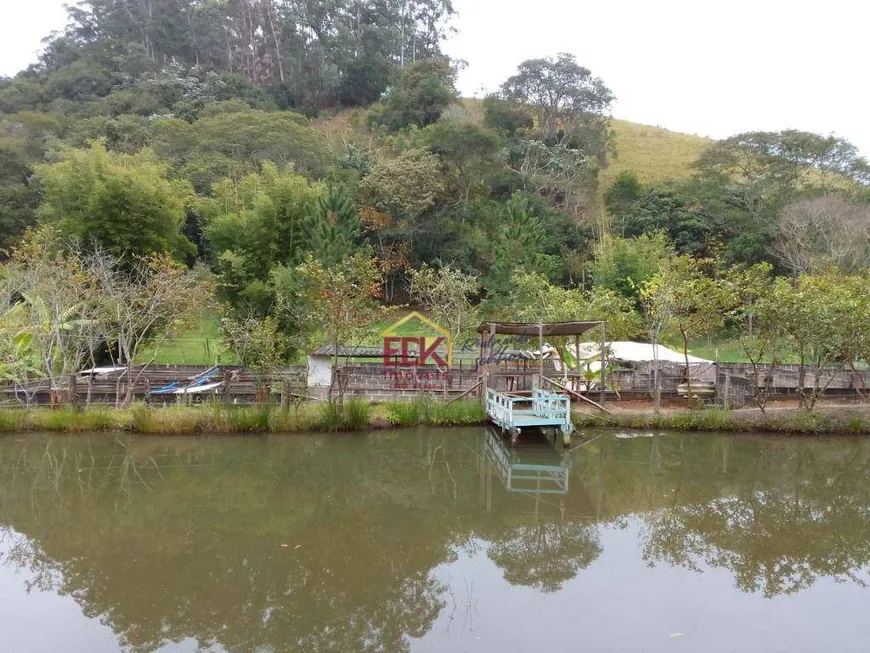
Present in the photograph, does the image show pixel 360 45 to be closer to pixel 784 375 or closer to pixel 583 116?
pixel 583 116

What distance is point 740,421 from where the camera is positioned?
1229cm

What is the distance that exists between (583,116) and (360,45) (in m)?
23.4

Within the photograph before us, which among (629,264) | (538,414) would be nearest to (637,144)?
(629,264)

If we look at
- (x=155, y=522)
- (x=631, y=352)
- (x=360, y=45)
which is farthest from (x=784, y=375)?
(x=360, y=45)

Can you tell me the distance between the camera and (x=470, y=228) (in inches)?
1155

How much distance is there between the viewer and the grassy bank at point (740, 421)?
12.0 m

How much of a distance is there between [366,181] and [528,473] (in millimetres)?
22256

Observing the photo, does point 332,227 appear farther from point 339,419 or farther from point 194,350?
point 339,419

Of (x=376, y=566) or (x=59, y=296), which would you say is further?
(x=59, y=296)

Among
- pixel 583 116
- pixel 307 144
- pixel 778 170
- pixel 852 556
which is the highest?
pixel 583 116

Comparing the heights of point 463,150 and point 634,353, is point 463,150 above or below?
above

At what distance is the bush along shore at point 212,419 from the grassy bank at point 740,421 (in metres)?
4.75

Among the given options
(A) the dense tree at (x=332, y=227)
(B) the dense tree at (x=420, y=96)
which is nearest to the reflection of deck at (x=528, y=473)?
(A) the dense tree at (x=332, y=227)

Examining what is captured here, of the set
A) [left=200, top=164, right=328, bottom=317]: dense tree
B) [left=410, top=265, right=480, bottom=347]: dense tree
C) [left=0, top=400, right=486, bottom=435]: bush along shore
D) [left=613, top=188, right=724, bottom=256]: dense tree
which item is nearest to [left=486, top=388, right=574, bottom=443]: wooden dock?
[left=0, top=400, right=486, bottom=435]: bush along shore
